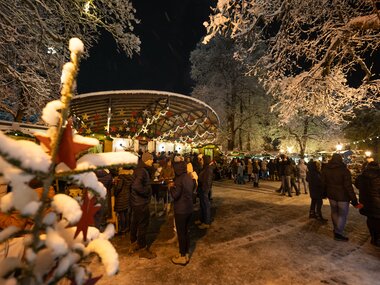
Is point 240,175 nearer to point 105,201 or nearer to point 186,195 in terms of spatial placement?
point 105,201

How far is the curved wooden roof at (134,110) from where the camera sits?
434 inches

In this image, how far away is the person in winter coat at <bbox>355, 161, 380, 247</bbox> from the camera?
561 cm

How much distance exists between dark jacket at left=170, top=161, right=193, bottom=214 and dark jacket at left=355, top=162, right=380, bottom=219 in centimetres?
443

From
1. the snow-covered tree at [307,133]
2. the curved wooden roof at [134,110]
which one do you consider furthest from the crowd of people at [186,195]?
the snow-covered tree at [307,133]

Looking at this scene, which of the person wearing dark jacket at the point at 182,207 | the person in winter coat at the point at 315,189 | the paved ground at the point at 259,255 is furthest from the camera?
the person in winter coat at the point at 315,189

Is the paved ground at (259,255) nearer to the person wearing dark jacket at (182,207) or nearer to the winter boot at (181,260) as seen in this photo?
the winter boot at (181,260)

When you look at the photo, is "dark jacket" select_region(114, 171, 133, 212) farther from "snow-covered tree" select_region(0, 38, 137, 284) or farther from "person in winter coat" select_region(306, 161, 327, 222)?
"person in winter coat" select_region(306, 161, 327, 222)

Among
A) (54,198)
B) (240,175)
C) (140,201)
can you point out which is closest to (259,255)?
(140,201)

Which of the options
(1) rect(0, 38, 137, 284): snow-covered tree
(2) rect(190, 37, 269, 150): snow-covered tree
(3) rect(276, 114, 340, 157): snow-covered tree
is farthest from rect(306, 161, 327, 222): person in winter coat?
(3) rect(276, 114, 340, 157): snow-covered tree

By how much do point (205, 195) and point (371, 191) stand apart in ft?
13.9

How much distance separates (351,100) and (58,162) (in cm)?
878

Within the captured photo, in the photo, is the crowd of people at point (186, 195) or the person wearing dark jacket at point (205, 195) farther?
the person wearing dark jacket at point (205, 195)

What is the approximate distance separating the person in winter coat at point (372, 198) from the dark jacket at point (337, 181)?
1.10ft

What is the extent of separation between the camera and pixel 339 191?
6.03 metres
